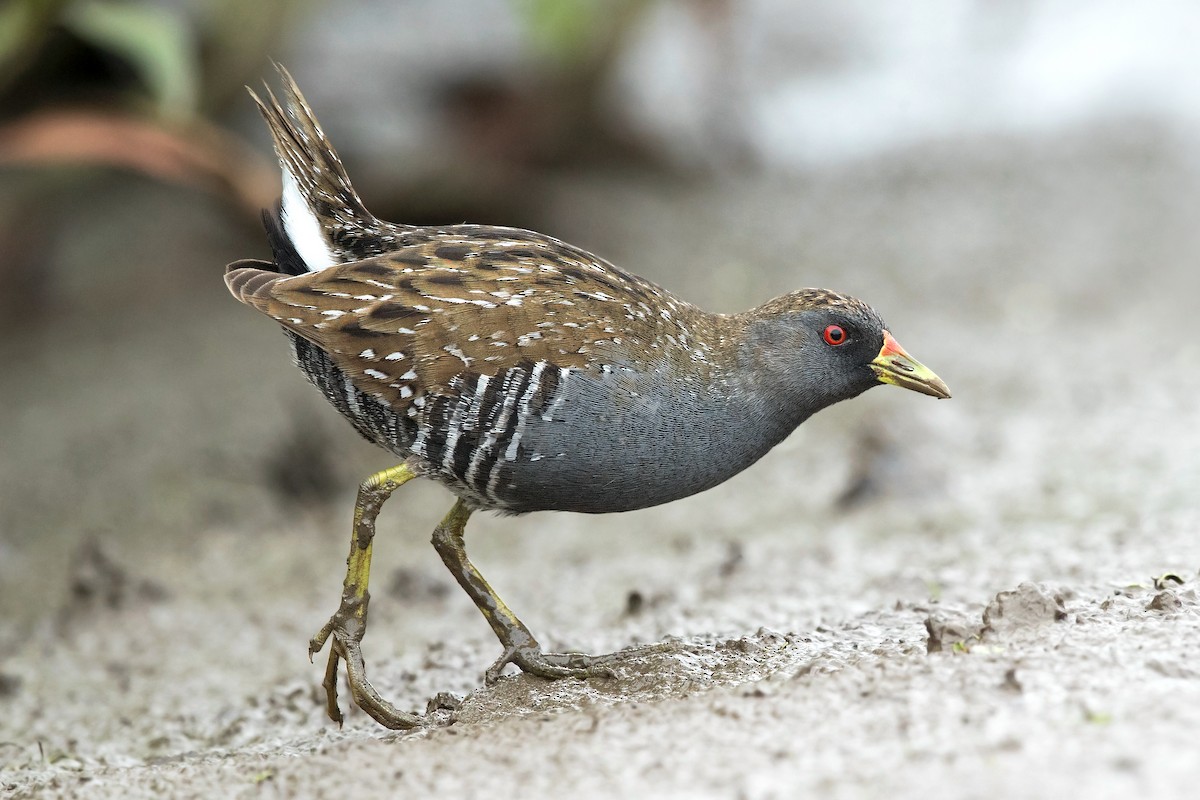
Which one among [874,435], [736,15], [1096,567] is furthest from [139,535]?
[736,15]

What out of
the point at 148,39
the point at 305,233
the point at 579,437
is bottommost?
the point at 579,437

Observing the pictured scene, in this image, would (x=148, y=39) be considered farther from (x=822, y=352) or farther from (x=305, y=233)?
(x=822, y=352)

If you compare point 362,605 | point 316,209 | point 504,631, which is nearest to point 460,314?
point 316,209

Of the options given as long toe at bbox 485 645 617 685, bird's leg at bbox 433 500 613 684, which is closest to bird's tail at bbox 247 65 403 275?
bird's leg at bbox 433 500 613 684

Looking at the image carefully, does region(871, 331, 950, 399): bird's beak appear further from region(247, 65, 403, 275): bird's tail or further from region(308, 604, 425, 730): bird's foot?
region(308, 604, 425, 730): bird's foot

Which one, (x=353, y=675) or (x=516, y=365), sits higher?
(x=516, y=365)

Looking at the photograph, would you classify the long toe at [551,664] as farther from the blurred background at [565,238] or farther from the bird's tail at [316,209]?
the bird's tail at [316,209]

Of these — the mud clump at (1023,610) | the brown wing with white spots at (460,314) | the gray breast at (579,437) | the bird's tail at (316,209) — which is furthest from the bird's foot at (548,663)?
the bird's tail at (316,209)
